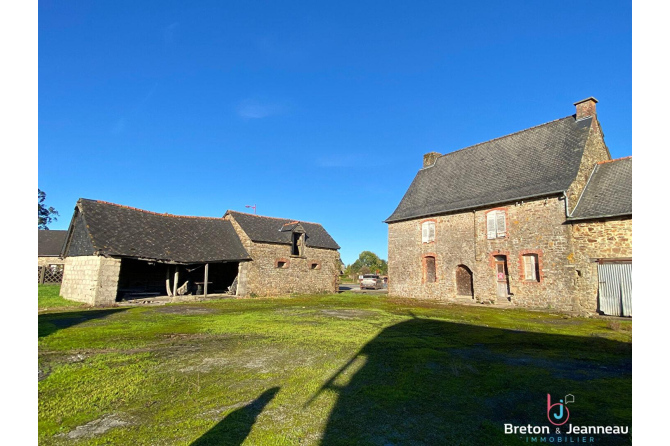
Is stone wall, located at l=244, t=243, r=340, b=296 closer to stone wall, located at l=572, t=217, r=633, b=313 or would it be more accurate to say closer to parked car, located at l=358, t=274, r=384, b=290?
parked car, located at l=358, t=274, r=384, b=290

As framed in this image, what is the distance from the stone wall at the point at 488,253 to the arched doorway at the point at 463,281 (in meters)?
0.24

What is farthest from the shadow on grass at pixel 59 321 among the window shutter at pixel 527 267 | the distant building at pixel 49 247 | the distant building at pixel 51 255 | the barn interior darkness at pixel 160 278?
the distant building at pixel 49 247

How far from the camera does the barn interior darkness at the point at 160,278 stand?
18.9 meters

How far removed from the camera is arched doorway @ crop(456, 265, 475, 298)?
18203mm

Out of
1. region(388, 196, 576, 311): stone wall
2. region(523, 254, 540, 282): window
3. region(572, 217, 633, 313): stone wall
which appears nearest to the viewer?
region(572, 217, 633, 313): stone wall

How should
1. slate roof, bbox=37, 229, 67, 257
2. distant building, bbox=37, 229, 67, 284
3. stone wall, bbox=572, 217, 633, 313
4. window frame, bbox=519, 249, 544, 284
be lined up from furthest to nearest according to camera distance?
slate roof, bbox=37, 229, 67, 257
distant building, bbox=37, 229, 67, 284
window frame, bbox=519, 249, 544, 284
stone wall, bbox=572, 217, 633, 313

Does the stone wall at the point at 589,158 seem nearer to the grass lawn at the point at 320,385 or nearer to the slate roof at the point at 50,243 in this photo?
the grass lawn at the point at 320,385

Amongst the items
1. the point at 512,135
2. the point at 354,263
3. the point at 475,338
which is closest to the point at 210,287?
the point at 475,338

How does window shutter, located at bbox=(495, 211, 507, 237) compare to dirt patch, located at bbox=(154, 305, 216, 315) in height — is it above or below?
above

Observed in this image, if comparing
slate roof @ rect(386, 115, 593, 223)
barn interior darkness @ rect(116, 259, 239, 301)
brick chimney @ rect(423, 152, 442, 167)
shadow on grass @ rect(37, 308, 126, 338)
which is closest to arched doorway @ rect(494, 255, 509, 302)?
slate roof @ rect(386, 115, 593, 223)

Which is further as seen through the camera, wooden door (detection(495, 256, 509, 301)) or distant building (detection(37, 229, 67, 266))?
distant building (detection(37, 229, 67, 266))

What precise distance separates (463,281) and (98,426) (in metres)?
17.7

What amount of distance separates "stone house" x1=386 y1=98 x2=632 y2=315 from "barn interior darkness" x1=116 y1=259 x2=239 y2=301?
471 inches

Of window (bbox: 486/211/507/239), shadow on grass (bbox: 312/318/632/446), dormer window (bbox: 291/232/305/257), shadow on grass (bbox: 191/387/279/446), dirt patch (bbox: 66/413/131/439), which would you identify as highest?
window (bbox: 486/211/507/239)
